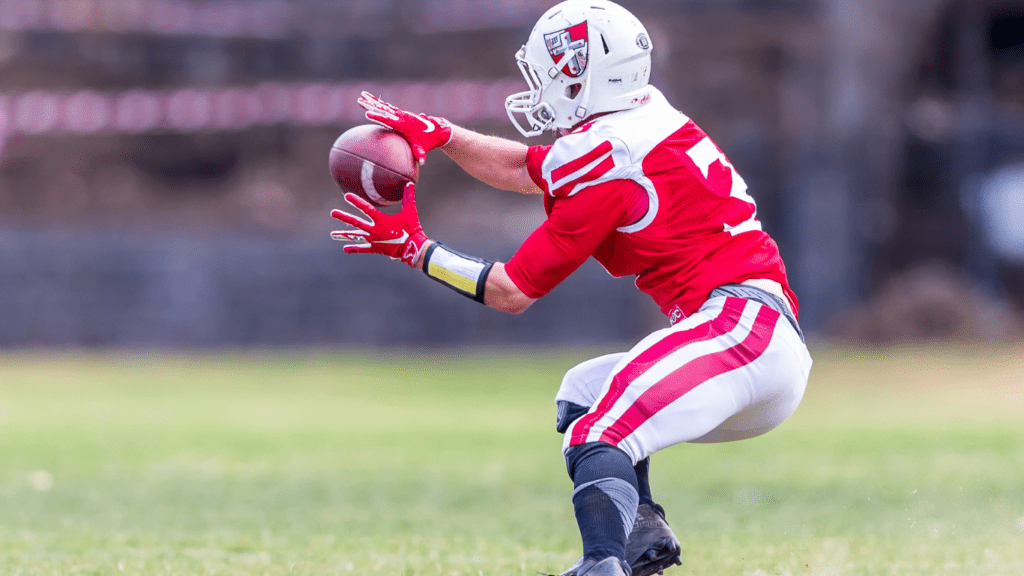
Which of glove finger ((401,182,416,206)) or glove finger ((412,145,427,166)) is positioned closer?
glove finger ((401,182,416,206))

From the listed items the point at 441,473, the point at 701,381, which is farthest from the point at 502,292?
the point at 441,473

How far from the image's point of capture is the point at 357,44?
68.0ft

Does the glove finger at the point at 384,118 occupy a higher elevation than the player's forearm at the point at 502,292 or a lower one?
higher

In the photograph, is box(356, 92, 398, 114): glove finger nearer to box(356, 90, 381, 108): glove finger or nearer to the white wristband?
box(356, 90, 381, 108): glove finger

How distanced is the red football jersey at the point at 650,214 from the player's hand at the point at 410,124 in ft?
2.14

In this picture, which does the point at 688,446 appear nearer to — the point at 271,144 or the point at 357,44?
the point at 357,44

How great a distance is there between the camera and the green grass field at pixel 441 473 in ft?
16.8

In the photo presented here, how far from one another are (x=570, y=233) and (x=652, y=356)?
0.46 meters

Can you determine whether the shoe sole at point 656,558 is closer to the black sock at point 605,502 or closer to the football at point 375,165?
the black sock at point 605,502

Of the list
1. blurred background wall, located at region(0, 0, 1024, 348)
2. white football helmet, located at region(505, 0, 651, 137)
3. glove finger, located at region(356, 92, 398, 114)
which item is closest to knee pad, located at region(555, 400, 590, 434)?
white football helmet, located at region(505, 0, 651, 137)

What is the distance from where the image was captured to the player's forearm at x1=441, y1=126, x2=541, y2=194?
461 cm

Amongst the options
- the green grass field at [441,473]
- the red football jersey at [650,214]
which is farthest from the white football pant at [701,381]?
→ the green grass field at [441,473]

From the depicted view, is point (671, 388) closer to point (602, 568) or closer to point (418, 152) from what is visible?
point (602, 568)

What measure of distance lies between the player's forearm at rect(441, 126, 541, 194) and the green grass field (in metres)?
1.48
